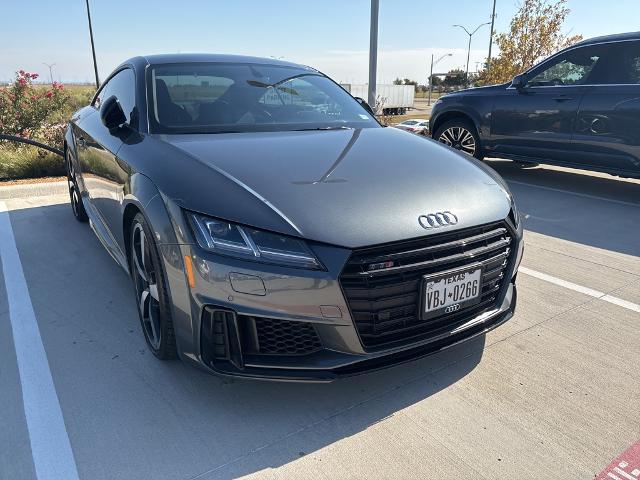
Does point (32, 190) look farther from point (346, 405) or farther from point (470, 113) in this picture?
point (470, 113)

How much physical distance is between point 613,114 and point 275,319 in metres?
5.11

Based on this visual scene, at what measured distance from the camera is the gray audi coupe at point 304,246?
1.90 meters

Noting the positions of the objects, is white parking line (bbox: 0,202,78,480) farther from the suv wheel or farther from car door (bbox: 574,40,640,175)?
car door (bbox: 574,40,640,175)

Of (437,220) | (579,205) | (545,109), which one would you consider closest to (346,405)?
(437,220)

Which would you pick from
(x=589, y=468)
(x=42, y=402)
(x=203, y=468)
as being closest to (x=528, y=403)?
(x=589, y=468)

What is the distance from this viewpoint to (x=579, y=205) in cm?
548

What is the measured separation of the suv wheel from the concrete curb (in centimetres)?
518

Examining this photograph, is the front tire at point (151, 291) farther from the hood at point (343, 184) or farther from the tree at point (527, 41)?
the tree at point (527, 41)

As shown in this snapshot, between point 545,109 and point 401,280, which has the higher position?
point 545,109

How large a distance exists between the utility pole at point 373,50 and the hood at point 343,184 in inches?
224

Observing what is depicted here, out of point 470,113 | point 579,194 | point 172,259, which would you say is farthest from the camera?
point 470,113

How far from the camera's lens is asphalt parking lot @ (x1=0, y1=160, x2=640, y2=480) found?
1.90m

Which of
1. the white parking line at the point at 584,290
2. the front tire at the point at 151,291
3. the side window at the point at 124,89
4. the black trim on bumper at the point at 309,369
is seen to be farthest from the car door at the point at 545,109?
the front tire at the point at 151,291

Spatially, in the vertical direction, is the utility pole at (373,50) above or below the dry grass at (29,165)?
above
